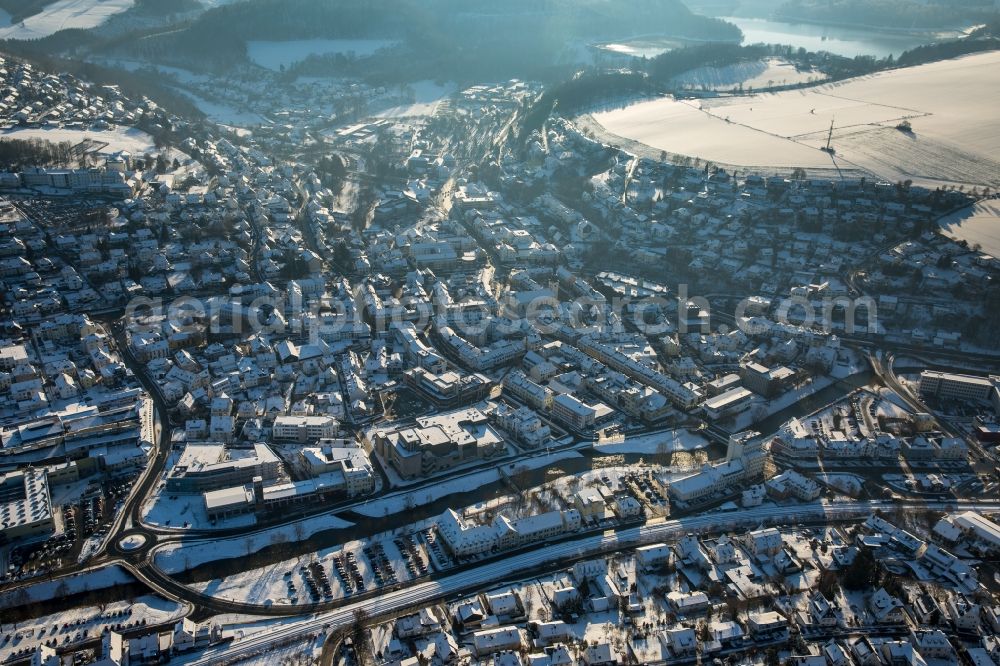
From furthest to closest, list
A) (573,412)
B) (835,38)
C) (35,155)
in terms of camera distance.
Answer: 1. (835,38)
2. (35,155)
3. (573,412)

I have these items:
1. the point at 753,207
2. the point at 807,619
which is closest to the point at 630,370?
the point at 807,619

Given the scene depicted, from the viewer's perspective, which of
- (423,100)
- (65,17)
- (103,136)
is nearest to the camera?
(103,136)

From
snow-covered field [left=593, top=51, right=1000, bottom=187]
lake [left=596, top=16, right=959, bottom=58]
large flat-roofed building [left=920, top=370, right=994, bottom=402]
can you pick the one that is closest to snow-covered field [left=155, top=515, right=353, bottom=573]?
large flat-roofed building [left=920, top=370, right=994, bottom=402]

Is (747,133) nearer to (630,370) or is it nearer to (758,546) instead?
(630,370)

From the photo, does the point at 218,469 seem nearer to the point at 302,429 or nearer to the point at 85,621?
the point at 302,429

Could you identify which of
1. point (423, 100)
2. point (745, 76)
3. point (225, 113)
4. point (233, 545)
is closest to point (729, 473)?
point (233, 545)

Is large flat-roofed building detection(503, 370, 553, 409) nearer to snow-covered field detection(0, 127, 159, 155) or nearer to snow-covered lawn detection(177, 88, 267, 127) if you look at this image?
snow-covered field detection(0, 127, 159, 155)
